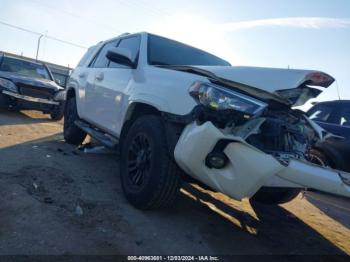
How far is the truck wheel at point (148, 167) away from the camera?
3.29 m

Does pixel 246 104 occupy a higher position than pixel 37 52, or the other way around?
pixel 246 104

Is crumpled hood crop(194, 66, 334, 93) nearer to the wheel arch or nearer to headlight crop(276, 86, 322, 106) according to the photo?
headlight crop(276, 86, 322, 106)

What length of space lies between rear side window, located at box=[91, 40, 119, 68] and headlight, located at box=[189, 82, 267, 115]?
112 inches

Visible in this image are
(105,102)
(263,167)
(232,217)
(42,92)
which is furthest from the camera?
(42,92)

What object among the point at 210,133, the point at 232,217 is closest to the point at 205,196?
the point at 232,217

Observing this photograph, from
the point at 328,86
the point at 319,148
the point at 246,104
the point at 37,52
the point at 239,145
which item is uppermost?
the point at 328,86

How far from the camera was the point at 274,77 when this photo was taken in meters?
3.07

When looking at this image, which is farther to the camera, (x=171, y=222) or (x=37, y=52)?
(x=37, y=52)

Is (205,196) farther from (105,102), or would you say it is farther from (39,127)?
(39,127)

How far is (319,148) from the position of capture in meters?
6.43

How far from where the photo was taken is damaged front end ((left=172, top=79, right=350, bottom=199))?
107 inches

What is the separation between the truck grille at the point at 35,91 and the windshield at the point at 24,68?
0.91m

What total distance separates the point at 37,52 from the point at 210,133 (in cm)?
4991

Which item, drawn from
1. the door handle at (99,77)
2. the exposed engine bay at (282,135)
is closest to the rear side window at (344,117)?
the exposed engine bay at (282,135)
